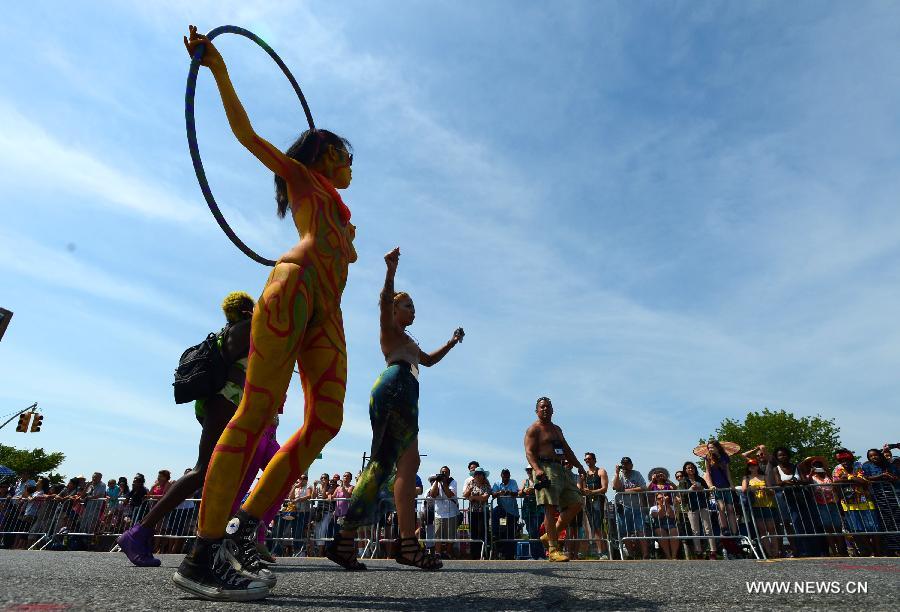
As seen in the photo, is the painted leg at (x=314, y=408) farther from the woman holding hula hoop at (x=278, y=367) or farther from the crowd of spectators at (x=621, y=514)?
the crowd of spectators at (x=621, y=514)

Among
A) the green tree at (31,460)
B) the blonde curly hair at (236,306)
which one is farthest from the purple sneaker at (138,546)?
the green tree at (31,460)

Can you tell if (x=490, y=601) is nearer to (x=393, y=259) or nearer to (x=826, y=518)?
(x=393, y=259)

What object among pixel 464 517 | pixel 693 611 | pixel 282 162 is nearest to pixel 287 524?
pixel 464 517

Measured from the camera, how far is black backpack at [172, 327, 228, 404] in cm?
395

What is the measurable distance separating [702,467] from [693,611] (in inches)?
359

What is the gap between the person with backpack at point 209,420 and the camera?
157 inches

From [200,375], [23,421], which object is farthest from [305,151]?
[23,421]

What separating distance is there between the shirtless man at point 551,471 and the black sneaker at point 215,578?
518 centimetres

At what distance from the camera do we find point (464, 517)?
10.7m

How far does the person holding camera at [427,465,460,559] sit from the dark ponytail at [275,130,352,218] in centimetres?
823

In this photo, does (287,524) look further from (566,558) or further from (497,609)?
(497,609)

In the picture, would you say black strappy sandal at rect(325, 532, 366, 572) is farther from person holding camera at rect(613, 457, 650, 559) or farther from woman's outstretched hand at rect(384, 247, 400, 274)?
person holding camera at rect(613, 457, 650, 559)

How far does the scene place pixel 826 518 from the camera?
333 inches

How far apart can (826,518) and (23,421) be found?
31.5 metres
